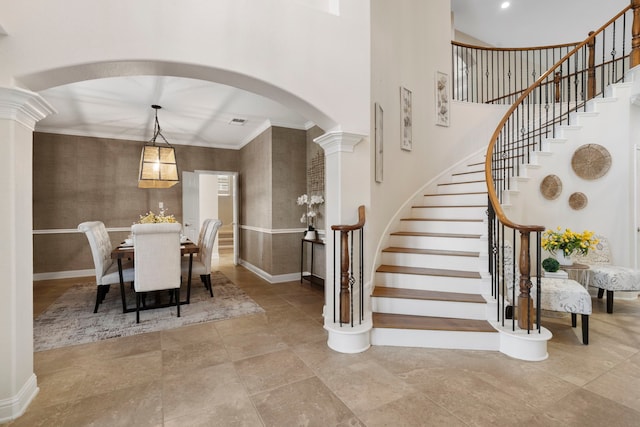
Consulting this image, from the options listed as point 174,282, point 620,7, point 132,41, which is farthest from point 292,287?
point 620,7

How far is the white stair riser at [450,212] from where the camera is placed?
379 centimetres

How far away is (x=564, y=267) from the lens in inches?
141

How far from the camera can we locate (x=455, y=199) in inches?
165

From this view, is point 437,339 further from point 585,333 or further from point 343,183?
point 343,183

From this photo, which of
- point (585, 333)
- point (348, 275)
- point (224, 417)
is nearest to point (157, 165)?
point (348, 275)

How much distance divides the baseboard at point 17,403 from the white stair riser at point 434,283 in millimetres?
2890

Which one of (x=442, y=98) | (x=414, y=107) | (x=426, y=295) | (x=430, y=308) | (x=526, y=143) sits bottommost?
(x=430, y=308)

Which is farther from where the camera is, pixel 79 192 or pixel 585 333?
pixel 79 192

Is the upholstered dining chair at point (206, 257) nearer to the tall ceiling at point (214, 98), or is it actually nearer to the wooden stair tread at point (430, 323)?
the tall ceiling at point (214, 98)

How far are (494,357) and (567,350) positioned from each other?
0.69 metres

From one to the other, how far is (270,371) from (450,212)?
2901 mm

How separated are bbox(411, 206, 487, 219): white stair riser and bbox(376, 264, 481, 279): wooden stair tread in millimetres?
884

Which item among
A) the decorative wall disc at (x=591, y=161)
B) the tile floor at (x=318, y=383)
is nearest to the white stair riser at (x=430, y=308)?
the tile floor at (x=318, y=383)

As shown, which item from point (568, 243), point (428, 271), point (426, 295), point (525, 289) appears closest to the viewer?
point (525, 289)
